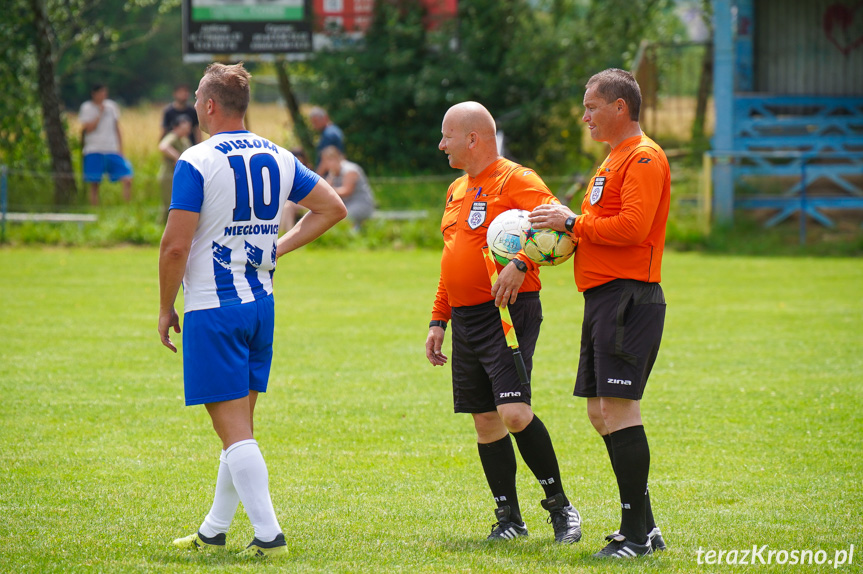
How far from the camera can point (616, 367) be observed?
4238 millimetres

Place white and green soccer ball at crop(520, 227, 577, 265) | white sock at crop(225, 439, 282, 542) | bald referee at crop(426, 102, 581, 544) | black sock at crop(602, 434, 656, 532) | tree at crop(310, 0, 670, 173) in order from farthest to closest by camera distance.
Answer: tree at crop(310, 0, 670, 173)
bald referee at crop(426, 102, 581, 544)
black sock at crop(602, 434, 656, 532)
white and green soccer ball at crop(520, 227, 577, 265)
white sock at crop(225, 439, 282, 542)

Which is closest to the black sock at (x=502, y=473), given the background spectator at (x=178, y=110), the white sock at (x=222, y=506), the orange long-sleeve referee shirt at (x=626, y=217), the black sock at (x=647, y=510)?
the black sock at (x=647, y=510)

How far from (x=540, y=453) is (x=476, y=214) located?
3.80ft

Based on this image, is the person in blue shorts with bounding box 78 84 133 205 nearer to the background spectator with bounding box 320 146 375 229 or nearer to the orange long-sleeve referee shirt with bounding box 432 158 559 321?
the background spectator with bounding box 320 146 375 229

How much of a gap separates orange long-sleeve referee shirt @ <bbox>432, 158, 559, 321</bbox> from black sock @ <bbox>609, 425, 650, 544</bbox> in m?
0.83

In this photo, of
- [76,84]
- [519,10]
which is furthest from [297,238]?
[76,84]

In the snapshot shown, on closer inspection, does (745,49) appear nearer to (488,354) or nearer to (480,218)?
(480,218)

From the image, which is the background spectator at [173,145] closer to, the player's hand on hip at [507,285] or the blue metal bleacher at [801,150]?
the blue metal bleacher at [801,150]

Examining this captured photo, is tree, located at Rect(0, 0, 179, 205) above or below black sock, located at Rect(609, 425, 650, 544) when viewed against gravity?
above

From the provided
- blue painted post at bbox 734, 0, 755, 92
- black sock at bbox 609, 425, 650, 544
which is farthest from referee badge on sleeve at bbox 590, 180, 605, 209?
blue painted post at bbox 734, 0, 755, 92

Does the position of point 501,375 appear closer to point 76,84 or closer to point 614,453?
point 614,453

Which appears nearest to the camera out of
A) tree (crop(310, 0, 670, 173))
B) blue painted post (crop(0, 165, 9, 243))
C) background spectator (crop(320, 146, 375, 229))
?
background spectator (crop(320, 146, 375, 229))

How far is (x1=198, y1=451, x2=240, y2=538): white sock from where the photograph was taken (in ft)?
14.1

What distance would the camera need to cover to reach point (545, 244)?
428 cm
